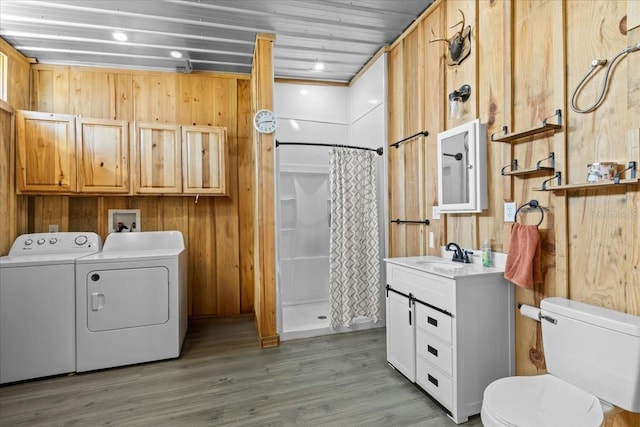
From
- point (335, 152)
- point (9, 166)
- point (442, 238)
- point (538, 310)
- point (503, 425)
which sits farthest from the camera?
point (335, 152)

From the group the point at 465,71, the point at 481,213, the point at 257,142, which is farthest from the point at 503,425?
the point at 257,142

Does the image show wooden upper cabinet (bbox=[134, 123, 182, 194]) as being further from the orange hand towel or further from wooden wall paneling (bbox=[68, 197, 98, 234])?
the orange hand towel

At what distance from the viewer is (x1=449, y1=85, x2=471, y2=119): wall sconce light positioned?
2.28 meters

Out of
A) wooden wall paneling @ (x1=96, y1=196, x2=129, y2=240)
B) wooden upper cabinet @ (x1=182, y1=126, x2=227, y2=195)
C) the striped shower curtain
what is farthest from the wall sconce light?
wooden wall paneling @ (x1=96, y1=196, x2=129, y2=240)

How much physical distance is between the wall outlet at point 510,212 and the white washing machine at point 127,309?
8.58 feet

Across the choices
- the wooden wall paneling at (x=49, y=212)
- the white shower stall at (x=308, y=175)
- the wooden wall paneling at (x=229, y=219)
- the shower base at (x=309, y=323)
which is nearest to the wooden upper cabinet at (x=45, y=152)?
the wooden wall paneling at (x=49, y=212)

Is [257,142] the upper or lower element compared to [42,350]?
upper

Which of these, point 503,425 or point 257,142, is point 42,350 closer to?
point 257,142

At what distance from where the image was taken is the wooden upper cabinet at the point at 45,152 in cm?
296

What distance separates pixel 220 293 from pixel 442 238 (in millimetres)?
2643

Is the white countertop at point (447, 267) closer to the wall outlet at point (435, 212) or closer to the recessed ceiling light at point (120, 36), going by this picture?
the wall outlet at point (435, 212)

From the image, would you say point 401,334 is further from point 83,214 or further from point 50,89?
point 50,89

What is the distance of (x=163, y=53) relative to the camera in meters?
3.29

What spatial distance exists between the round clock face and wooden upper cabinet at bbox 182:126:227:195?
75 centimetres
